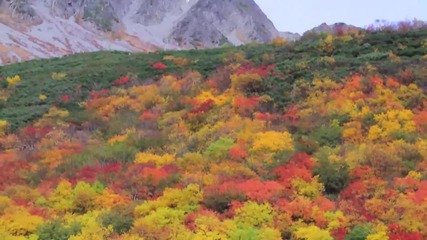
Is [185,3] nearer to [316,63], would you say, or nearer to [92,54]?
[92,54]

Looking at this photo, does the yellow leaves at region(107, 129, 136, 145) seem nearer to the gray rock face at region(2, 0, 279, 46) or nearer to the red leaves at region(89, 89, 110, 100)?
the red leaves at region(89, 89, 110, 100)

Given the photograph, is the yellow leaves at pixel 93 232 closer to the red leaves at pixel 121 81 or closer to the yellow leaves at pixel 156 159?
the yellow leaves at pixel 156 159

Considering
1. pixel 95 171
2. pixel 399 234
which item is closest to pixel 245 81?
pixel 95 171

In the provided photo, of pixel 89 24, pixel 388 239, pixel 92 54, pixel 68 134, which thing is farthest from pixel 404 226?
pixel 89 24

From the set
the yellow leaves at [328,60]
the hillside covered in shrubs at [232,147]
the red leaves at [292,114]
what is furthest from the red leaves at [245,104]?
the yellow leaves at [328,60]

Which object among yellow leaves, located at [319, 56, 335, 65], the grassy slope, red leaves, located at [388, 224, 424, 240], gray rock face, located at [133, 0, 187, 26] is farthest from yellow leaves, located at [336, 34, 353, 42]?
gray rock face, located at [133, 0, 187, 26]

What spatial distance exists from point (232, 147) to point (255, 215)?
618cm

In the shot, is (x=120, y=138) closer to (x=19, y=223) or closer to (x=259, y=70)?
(x=19, y=223)

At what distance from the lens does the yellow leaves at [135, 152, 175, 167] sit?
1989cm

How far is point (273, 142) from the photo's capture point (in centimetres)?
2039

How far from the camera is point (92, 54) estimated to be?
50094 millimetres

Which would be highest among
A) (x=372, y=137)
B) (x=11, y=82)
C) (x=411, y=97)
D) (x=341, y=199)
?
(x=411, y=97)

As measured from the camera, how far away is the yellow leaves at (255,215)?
14094mm

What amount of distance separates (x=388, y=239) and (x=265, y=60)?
74.4 feet
